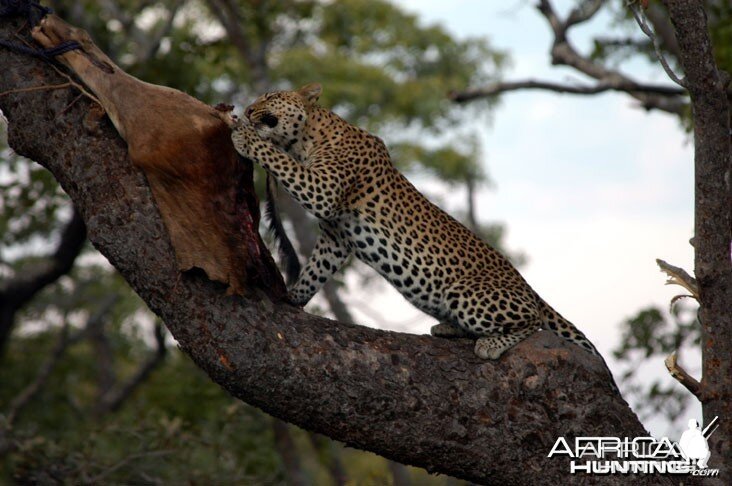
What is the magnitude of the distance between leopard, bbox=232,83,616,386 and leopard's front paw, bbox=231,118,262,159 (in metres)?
0.04

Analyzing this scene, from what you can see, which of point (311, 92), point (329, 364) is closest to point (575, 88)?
point (311, 92)

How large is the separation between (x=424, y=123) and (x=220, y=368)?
21.5 m

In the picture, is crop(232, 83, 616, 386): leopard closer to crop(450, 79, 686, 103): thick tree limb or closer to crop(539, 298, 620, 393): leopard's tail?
crop(539, 298, 620, 393): leopard's tail

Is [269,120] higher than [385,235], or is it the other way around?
[269,120]

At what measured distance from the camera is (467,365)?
16.2ft

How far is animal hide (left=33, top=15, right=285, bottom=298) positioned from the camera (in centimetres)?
455

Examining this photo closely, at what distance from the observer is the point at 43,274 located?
1162 cm

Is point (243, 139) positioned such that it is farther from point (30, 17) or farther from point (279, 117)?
point (30, 17)

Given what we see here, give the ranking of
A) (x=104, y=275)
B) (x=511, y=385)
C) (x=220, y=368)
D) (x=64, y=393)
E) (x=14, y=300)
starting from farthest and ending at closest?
(x=104, y=275), (x=64, y=393), (x=14, y=300), (x=511, y=385), (x=220, y=368)

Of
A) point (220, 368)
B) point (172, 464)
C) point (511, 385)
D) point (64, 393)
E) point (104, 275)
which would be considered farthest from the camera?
point (104, 275)

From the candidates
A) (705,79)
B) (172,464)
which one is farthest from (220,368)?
(172,464)

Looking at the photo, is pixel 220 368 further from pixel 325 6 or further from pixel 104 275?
pixel 325 6

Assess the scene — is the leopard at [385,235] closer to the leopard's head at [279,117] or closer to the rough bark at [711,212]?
the leopard's head at [279,117]

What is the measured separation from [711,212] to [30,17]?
11.7ft
